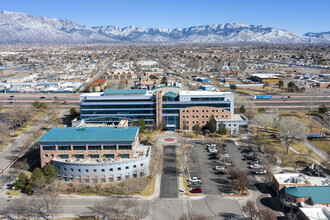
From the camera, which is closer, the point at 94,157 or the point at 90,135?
the point at 94,157

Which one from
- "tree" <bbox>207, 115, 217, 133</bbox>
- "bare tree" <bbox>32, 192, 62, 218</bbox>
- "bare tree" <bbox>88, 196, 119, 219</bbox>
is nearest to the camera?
"bare tree" <bbox>88, 196, 119, 219</bbox>

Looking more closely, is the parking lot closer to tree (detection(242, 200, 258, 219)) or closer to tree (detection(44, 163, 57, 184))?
tree (detection(242, 200, 258, 219))

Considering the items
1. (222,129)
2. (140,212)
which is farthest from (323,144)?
(140,212)

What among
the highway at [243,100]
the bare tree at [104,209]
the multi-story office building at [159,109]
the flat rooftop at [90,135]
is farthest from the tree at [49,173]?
the highway at [243,100]

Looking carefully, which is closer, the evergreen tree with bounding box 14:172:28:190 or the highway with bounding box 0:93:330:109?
the evergreen tree with bounding box 14:172:28:190

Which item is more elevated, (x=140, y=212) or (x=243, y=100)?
(x=243, y=100)

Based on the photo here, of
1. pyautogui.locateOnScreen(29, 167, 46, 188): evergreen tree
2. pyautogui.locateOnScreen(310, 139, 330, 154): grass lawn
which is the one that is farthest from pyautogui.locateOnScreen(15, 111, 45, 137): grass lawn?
pyautogui.locateOnScreen(310, 139, 330, 154): grass lawn

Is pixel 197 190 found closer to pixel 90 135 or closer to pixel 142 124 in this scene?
pixel 90 135
